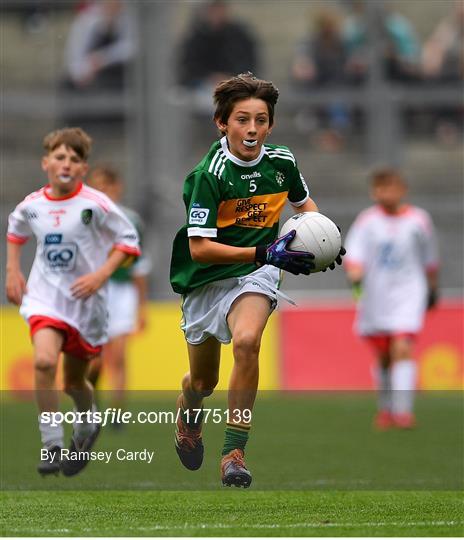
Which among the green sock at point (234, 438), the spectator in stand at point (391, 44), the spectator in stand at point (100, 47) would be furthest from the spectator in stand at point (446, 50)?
the green sock at point (234, 438)

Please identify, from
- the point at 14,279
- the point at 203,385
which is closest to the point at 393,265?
the point at 14,279

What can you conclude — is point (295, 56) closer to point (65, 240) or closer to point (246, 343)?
point (65, 240)

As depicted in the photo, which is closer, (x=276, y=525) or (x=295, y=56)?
(x=276, y=525)

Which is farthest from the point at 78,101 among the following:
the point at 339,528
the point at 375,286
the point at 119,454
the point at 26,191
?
the point at 339,528

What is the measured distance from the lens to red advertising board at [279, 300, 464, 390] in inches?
618

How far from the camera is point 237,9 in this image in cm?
1866

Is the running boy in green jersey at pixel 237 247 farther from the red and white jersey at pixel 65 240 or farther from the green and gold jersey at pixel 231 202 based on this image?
the red and white jersey at pixel 65 240

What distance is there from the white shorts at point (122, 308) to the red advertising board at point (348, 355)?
2998 millimetres

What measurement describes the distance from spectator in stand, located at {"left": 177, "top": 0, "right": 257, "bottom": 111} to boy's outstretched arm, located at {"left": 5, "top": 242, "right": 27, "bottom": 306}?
9590 millimetres

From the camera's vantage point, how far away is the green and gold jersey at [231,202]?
6996mm

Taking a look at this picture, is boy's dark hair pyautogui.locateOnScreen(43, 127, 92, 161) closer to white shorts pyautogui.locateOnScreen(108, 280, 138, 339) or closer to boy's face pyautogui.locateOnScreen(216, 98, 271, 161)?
boy's face pyautogui.locateOnScreen(216, 98, 271, 161)

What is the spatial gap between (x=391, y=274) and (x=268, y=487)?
5.47 meters

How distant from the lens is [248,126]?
23.1 feet

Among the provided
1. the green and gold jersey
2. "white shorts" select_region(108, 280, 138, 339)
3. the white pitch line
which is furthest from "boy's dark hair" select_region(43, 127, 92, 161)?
"white shorts" select_region(108, 280, 138, 339)
